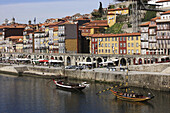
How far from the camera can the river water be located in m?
58.9

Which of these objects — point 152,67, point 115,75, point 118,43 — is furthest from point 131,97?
point 118,43

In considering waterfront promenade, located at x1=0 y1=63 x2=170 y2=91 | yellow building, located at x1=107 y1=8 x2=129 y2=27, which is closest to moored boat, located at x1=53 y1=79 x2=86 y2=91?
waterfront promenade, located at x1=0 y1=63 x2=170 y2=91

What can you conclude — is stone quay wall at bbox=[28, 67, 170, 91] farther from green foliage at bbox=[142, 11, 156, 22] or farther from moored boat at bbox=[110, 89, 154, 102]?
green foliage at bbox=[142, 11, 156, 22]

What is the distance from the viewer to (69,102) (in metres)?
65.4

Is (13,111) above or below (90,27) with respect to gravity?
below

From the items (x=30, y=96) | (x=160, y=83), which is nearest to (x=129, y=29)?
(x=160, y=83)

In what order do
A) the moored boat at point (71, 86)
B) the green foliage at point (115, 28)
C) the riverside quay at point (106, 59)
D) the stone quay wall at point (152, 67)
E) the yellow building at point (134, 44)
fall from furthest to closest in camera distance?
1. the green foliage at point (115, 28)
2. the yellow building at point (134, 44)
3. the riverside quay at point (106, 59)
4. the stone quay wall at point (152, 67)
5. the moored boat at point (71, 86)

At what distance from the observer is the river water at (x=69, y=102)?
193ft

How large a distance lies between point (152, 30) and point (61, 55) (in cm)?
4049

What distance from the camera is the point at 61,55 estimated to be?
12888 centimetres

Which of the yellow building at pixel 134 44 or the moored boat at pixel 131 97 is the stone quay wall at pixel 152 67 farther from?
the moored boat at pixel 131 97

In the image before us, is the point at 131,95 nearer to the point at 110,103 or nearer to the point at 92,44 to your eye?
the point at 110,103

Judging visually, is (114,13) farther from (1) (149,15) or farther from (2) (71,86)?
(2) (71,86)

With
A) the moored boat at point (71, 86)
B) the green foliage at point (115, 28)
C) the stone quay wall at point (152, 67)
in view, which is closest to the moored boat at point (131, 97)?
the moored boat at point (71, 86)
